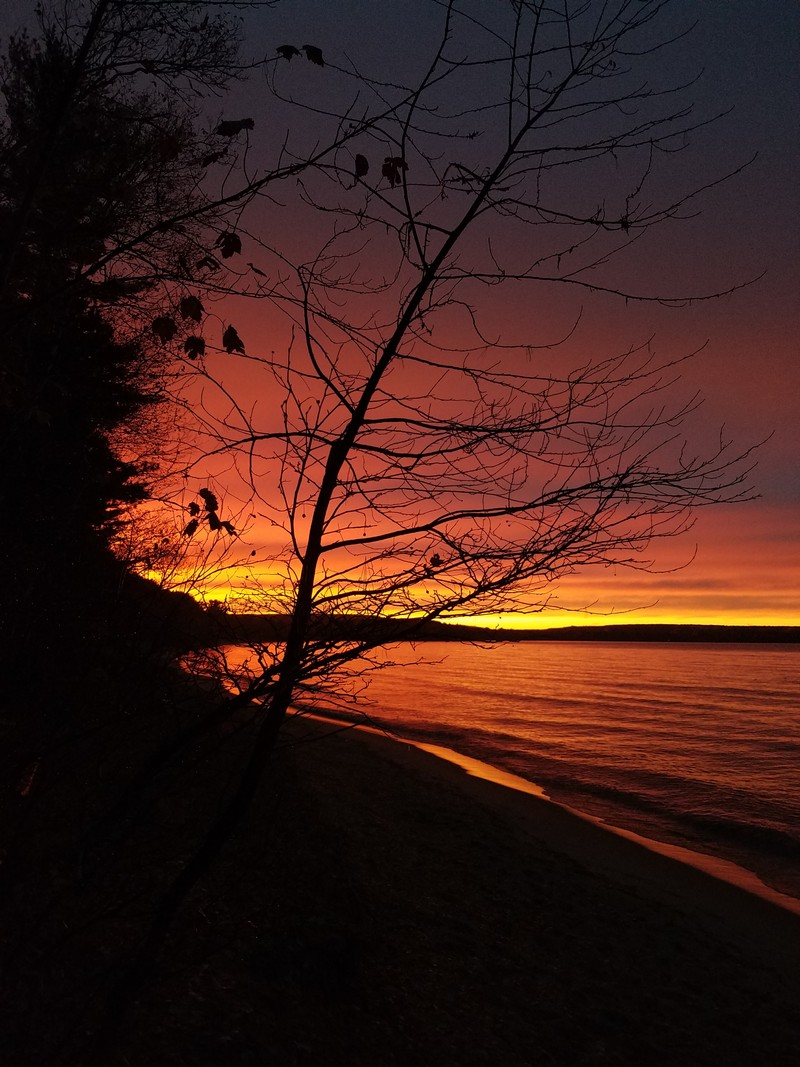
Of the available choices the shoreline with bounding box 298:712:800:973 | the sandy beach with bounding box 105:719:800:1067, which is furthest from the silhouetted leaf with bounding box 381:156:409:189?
the shoreline with bounding box 298:712:800:973

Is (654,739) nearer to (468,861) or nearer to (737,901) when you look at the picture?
(737,901)

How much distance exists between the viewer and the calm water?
14.7 meters

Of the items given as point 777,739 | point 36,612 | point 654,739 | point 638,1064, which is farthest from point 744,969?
point 777,739

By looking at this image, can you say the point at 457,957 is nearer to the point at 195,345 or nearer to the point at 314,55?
the point at 195,345

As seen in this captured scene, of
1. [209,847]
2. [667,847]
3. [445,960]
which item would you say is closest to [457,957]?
[445,960]

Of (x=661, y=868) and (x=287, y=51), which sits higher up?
(x=287, y=51)

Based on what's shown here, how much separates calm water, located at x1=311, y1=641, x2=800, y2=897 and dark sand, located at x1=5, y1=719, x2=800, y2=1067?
7.09 ft

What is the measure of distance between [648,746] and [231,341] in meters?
24.8

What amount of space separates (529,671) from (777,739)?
37.7 meters

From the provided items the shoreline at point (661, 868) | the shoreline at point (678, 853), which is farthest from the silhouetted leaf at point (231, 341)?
the shoreline at point (678, 853)

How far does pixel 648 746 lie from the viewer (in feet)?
82.0

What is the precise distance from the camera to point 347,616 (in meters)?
3.92

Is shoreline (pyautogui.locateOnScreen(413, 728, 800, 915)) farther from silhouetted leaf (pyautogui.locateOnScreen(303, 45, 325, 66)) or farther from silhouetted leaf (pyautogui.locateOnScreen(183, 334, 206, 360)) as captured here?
silhouetted leaf (pyautogui.locateOnScreen(303, 45, 325, 66))

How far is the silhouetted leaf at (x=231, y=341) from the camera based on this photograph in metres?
3.62
